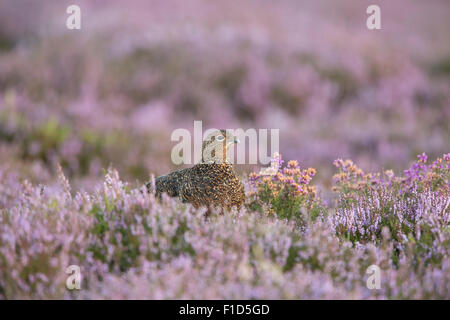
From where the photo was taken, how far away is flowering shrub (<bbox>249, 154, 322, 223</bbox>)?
3.61m

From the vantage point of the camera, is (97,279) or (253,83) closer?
(97,279)

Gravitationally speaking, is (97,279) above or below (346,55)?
below

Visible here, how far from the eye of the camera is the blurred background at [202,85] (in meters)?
7.23

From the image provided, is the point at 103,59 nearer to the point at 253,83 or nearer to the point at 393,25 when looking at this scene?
the point at 253,83

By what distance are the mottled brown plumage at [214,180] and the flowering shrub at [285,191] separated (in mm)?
393

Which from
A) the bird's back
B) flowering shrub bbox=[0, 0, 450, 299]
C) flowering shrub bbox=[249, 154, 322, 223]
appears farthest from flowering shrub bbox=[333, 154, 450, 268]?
the bird's back

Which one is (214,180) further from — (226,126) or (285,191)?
(226,126)

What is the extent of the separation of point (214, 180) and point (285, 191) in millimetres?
699

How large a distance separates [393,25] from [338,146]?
9846 millimetres

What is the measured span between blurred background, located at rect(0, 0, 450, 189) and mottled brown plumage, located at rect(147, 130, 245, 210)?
285 centimetres

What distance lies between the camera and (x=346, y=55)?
12188 mm
